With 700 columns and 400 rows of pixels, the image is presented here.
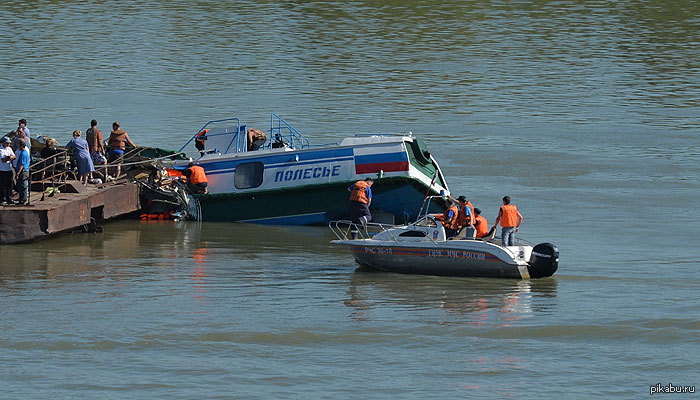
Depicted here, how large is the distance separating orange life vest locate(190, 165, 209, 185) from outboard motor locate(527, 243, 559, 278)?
10432mm

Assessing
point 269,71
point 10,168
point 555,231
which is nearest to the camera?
point 10,168

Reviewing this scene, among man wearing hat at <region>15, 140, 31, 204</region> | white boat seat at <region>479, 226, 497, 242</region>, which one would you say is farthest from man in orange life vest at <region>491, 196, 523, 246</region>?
man wearing hat at <region>15, 140, 31, 204</region>

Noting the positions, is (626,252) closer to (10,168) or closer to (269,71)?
(10,168)

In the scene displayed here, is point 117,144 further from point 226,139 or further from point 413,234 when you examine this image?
point 413,234

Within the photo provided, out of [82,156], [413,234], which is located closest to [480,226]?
[413,234]

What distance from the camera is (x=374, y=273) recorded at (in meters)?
26.0

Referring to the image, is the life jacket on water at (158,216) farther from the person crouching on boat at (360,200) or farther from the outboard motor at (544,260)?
the outboard motor at (544,260)

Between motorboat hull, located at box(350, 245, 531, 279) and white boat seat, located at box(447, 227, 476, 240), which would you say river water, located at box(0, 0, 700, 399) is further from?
white boat seat, located at box(447, 227, 476, 240)

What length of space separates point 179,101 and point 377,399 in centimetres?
3505

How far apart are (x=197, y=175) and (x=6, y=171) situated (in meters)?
5.51

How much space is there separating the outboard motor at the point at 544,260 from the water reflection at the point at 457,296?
29 cm

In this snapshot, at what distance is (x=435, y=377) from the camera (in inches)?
754

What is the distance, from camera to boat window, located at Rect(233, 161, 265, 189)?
31.5 meters

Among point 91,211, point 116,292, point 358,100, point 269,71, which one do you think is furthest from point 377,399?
point 269,71
